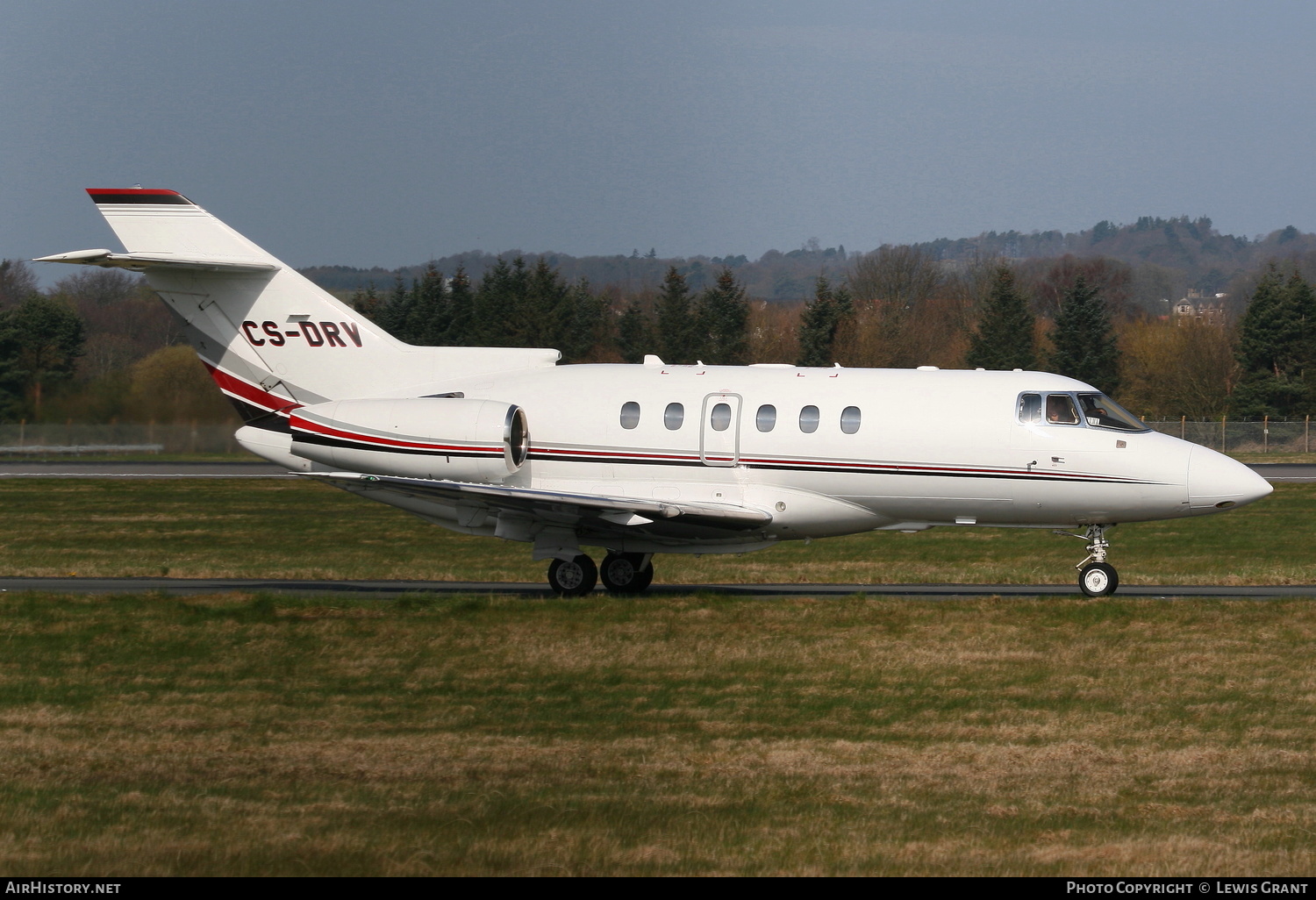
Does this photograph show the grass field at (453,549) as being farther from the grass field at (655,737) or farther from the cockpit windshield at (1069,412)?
the grass field at (655,737)

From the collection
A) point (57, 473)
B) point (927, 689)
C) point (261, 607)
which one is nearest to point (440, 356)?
point (261, 607)

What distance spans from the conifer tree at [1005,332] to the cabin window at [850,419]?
45.3m

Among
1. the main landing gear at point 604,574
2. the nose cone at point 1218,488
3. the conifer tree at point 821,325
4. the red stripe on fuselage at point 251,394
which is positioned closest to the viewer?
the nose cone at point 1218,488

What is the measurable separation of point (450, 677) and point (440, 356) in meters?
8.46

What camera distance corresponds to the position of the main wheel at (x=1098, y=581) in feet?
62.9

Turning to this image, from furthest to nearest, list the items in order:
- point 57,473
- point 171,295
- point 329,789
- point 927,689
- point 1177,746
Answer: point 57,473, point 171,295, point 927,689, point 1177,746, point 329,789

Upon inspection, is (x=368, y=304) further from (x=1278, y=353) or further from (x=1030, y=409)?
(x=1030, y=409)

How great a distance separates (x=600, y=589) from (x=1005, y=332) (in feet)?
153

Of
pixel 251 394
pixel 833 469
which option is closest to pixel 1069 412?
pixel 833 469

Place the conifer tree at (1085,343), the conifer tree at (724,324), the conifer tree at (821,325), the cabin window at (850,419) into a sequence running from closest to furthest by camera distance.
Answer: the cabin window at (850,419) < the conifer tree at (724,324) < the conifer tree at (821,325) < the conifer tree at (1085,343)

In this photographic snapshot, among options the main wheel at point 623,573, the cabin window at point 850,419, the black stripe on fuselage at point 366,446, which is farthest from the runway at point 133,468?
the cabin window at point 850,419

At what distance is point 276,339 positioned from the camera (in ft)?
69.8

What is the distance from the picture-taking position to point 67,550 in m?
27.5

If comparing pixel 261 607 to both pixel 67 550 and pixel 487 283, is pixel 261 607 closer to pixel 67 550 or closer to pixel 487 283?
pixel 67 550
